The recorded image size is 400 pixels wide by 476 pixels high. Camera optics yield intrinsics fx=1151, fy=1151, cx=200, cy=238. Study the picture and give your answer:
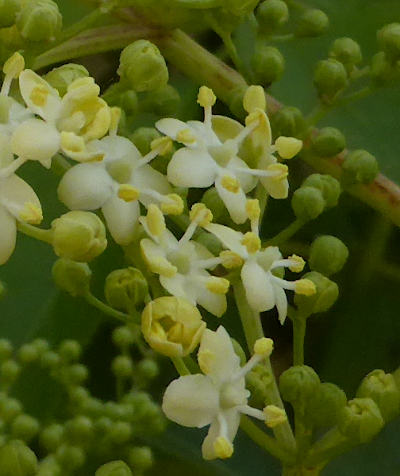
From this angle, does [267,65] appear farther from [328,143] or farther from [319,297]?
[319,297]

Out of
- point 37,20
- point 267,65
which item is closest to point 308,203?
point 267,65

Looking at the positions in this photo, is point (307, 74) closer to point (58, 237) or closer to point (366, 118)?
point (366, 118)

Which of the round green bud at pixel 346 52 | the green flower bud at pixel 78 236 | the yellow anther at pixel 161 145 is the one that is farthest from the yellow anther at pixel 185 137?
the round green bud at pixel 346 52

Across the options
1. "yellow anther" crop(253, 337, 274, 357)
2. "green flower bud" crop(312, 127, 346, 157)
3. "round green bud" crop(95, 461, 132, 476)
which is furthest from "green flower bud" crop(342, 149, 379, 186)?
"round green bud" crop(95, 461, 132, 476)

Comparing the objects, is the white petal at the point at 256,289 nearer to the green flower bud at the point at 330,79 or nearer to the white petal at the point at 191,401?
the white petal at the point at 191,401

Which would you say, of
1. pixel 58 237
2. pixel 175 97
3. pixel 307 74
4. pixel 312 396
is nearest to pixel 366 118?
pixel 307 74

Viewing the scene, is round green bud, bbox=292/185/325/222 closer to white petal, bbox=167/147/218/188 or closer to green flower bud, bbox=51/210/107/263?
white petal, bbox=167/147/218/188
